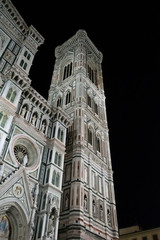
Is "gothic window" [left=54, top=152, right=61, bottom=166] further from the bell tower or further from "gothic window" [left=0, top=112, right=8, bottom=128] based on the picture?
"gothic window" [left=0, top=112, right=8, bottom=128]

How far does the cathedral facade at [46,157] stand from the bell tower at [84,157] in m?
0.08

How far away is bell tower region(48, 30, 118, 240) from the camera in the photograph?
20031mm

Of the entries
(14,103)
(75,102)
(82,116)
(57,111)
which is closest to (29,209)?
(14,103)

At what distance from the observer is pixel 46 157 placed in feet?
66.9

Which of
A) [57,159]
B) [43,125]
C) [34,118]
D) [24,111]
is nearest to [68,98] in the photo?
[43,125]

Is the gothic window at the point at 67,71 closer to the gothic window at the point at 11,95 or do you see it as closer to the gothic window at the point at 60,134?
the gothic window at the point at 60,134

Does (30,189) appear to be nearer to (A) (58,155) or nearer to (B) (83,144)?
(A) (58,155)

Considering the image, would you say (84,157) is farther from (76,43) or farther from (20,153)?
(76,43)

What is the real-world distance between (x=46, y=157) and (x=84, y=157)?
18.8ft

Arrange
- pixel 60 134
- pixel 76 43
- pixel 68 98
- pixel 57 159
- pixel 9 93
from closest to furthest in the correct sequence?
pixel 9 93 < pixel 57 159 < pixel 60 134 < pixel 68 98 < pixel 76 43

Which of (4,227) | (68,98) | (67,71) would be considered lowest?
(4,227)

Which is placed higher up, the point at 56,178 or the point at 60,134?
the point at 60,134

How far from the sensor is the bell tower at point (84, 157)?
20031 mm

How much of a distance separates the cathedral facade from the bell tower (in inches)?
3.3
